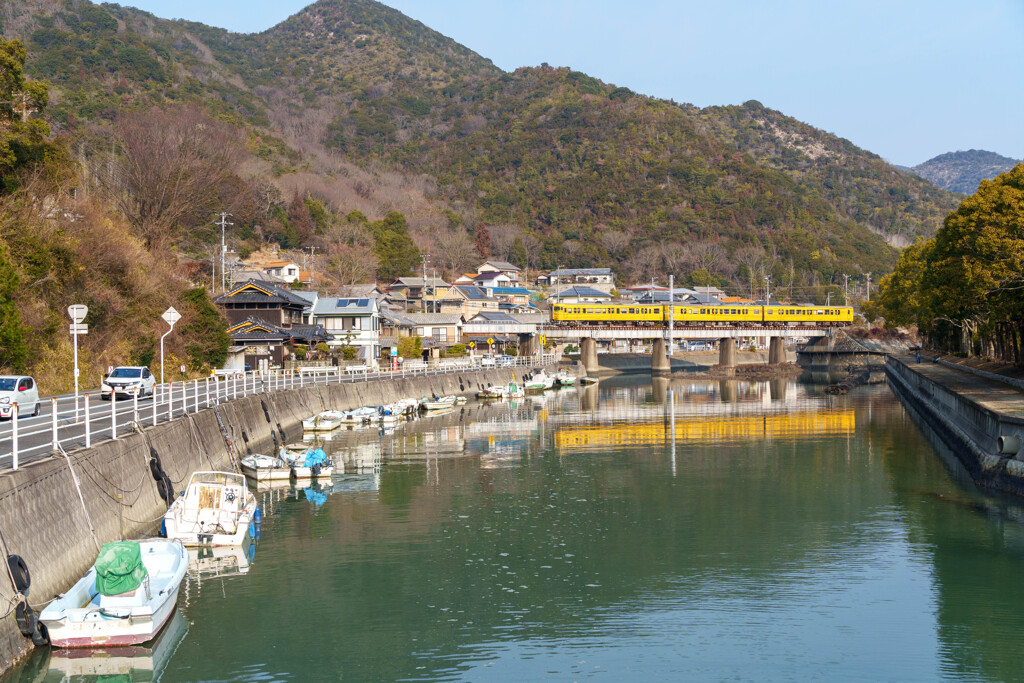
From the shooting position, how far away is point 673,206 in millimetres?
161000

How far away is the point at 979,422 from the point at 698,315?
2534 inches

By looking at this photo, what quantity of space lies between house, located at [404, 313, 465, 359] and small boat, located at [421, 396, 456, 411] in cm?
2794

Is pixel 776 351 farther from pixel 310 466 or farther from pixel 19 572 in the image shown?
pixel 19 572

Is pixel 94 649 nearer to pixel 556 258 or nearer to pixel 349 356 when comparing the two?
pixel 349 356

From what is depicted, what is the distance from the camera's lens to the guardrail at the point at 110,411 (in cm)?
1648

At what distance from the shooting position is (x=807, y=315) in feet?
322

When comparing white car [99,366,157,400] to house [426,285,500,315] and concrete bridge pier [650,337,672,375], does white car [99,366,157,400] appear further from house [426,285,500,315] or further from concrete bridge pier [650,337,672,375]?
house [426,285,500,315]

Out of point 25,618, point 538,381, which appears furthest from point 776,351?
point 25,618

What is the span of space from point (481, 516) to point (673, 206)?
143743 mm

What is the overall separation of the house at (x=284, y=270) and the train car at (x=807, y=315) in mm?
51222

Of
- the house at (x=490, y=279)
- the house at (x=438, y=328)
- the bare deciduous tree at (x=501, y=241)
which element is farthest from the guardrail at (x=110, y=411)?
the bare deciduous tree at (x=501, y=241)

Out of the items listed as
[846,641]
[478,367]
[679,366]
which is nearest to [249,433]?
[846,641]

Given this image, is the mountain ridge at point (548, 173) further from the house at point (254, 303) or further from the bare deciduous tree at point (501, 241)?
the house at point (254, 303)

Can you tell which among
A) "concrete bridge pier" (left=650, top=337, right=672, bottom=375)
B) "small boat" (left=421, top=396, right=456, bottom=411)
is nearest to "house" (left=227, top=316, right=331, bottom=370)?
"small boat" (left=421, top=396, right=456, bottom=411)
